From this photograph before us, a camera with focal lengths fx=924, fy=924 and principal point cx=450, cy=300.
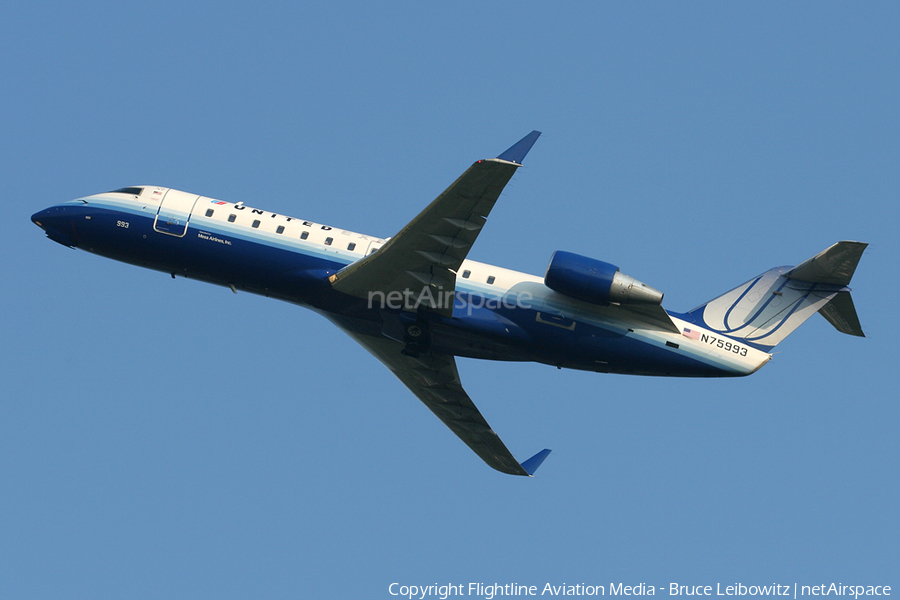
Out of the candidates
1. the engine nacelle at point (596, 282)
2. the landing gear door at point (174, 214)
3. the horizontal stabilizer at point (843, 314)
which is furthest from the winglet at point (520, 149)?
the horizontal stabilizer at point (843, 314)

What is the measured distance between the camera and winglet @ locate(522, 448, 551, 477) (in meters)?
34.9

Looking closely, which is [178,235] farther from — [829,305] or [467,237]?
[829,305]

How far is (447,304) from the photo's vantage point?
28.5 m

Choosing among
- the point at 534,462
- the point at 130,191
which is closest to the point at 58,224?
the point at 130,191

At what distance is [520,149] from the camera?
2520 centimetres

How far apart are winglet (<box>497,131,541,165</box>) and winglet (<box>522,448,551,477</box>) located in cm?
1421

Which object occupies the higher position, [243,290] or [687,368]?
[243,290]

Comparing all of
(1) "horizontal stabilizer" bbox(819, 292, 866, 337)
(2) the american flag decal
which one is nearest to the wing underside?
(2) the american flag decal

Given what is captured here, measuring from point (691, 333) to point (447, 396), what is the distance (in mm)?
9323

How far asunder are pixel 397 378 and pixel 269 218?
7971 mm

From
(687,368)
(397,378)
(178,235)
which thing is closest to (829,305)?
(687,368)

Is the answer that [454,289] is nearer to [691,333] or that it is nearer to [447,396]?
[447,396]

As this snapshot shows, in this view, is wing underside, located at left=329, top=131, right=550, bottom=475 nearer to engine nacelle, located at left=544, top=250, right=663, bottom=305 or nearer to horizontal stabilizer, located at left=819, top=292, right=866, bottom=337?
engine nacelle, located at left=544, top=250, right=663, bottom=305

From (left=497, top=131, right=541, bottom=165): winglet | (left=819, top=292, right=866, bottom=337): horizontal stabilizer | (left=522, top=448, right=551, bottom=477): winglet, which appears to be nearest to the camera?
(left=497, top=131, right=541, bottom=165): winglet
